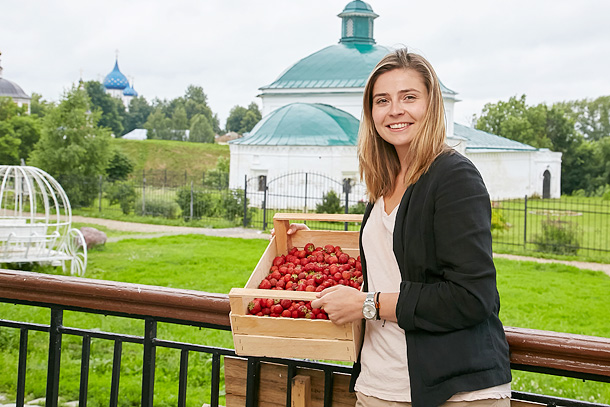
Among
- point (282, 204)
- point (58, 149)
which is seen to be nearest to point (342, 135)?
point (282, 204)

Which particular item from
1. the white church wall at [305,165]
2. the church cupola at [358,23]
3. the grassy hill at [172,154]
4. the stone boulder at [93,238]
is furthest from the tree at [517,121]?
the stone boulder at [93,238]

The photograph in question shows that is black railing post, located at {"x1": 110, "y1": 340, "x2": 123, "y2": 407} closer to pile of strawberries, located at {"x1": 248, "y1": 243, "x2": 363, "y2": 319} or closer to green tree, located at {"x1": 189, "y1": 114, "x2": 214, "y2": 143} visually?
pile of strawberries, located at {"x1": 248, "y1": 243, "x2": 363, "y2": 319}

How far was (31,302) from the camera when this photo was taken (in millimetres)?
2535

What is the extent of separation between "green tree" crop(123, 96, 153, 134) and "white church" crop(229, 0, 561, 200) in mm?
43030

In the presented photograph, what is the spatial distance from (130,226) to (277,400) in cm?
1791

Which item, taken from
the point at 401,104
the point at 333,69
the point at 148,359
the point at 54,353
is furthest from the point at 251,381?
the point at 333,69

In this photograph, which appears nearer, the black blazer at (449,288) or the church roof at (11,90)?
the black blazer at (449,288)

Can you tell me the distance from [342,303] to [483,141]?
3557cm

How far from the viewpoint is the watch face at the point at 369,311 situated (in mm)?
1854

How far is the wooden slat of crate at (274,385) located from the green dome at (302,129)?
2487cm

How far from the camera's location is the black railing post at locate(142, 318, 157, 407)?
233 centimetres

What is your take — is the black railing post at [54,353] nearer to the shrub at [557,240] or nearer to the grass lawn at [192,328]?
the grass lawn at [192,328]

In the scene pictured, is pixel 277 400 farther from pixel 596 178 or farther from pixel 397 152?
pixel 596 178

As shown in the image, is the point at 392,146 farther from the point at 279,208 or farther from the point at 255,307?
the point at 279,208
